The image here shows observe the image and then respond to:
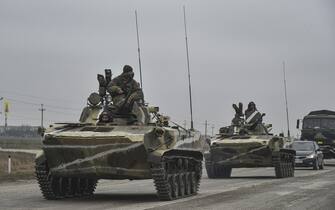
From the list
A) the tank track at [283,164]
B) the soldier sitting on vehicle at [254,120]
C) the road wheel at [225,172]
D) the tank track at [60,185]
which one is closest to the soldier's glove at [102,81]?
the tank track at [60,185]

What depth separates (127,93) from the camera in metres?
17.0

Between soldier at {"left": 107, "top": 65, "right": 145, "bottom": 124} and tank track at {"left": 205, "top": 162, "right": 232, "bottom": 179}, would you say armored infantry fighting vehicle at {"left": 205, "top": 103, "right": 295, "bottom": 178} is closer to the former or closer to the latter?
tank track at {"left": 205, "top": 162, "right": 232, "bottom": 179}

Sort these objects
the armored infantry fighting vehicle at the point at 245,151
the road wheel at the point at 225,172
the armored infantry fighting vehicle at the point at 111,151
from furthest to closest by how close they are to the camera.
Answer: the road wheel at the point at 225,172, the armored infantry fighting vehicle at the point at 245,151, the armored infantry fighting vehicle at the point at 111,151

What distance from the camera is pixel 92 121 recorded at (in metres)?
16.8

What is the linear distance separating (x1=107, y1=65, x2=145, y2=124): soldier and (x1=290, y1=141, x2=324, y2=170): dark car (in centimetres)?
1994

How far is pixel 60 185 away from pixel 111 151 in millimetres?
2147

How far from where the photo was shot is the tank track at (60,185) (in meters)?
15.7

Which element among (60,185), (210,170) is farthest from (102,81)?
(210,170)

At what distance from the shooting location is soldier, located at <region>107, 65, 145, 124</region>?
16.7m

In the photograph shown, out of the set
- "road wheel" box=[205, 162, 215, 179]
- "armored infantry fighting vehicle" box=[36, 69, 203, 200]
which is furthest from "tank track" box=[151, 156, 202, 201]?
"road wheel" box=[205, 162, 215, 179]

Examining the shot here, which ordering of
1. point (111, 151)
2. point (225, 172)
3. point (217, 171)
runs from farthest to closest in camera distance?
point (225, 172)
point (217, 171)
point (111, 151)

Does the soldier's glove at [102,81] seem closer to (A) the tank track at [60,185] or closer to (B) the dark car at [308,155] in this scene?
(A) the tank track at [60,185]

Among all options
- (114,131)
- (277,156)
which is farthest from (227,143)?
(114,131)

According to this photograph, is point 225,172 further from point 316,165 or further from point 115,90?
point 115,90
